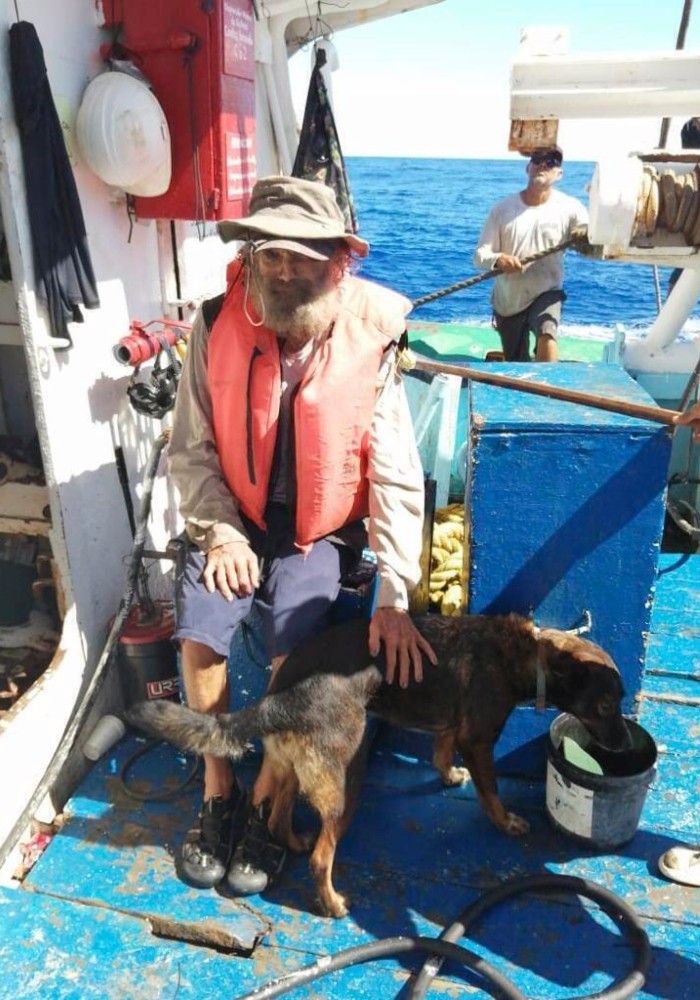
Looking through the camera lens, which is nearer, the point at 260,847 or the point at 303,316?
the point at 303,316

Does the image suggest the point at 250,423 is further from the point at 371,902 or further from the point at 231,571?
the point at 371,902

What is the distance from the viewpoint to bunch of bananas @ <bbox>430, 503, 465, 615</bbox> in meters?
4.46

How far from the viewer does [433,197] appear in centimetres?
4959

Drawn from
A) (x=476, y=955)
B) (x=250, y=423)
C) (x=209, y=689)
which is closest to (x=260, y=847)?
(x=209, y=689)

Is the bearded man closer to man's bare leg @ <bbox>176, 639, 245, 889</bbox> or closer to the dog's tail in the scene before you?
man's bare leg @ <bbox>176, 639, 245, 889</bbox>

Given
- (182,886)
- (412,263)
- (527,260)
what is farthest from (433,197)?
(182,886)

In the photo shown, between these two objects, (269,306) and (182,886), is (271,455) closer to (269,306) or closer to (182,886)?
(269,306)

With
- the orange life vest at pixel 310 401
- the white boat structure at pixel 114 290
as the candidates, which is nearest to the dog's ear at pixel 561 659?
the white boat structure at pixel 114 290

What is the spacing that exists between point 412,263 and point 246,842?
23240 mm

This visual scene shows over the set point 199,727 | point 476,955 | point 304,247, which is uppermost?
point 304,247

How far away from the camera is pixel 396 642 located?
10.4 ft

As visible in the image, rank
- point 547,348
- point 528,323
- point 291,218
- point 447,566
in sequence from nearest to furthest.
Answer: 1. point 291,218
2. point 447,566
3. point 547,348
4. point 528,323

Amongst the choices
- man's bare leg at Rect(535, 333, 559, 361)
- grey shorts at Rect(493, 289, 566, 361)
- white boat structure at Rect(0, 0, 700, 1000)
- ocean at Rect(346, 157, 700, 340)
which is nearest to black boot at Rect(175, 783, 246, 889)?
white boat structure at Rect(0, 0, 700, 1000)

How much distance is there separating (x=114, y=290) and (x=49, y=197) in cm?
77
